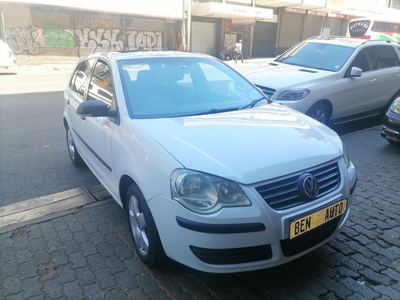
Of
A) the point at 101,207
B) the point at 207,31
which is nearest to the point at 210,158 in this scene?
the point at 101,207

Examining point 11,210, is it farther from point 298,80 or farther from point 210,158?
point 298,80

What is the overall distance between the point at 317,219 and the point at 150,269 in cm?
137

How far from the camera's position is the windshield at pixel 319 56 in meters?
6.31

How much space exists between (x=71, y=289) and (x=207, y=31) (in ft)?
91.1

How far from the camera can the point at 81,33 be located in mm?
22312

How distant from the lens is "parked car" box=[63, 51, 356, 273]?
83.6 inches

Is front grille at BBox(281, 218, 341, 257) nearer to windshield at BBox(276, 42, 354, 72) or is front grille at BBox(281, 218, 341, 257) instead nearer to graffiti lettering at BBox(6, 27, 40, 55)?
Answer: windshield at BBox(276, 42, 354, 72)

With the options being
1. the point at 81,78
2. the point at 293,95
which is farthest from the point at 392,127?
the point at 81,78

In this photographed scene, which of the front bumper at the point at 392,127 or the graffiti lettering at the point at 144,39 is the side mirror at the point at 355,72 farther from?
the graffiti lettering at the point at 144,39

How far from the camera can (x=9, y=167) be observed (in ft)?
15.7

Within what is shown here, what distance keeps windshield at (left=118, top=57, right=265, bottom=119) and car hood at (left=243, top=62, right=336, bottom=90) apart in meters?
2.01

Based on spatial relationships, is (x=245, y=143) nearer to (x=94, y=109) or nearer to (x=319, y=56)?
(x=94, y=109)

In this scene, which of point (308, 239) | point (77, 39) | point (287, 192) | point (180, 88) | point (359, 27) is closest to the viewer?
point (287, 192)

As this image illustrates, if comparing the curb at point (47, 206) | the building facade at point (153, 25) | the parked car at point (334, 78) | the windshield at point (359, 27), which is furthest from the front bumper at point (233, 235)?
the windshield at point (359, 27)
